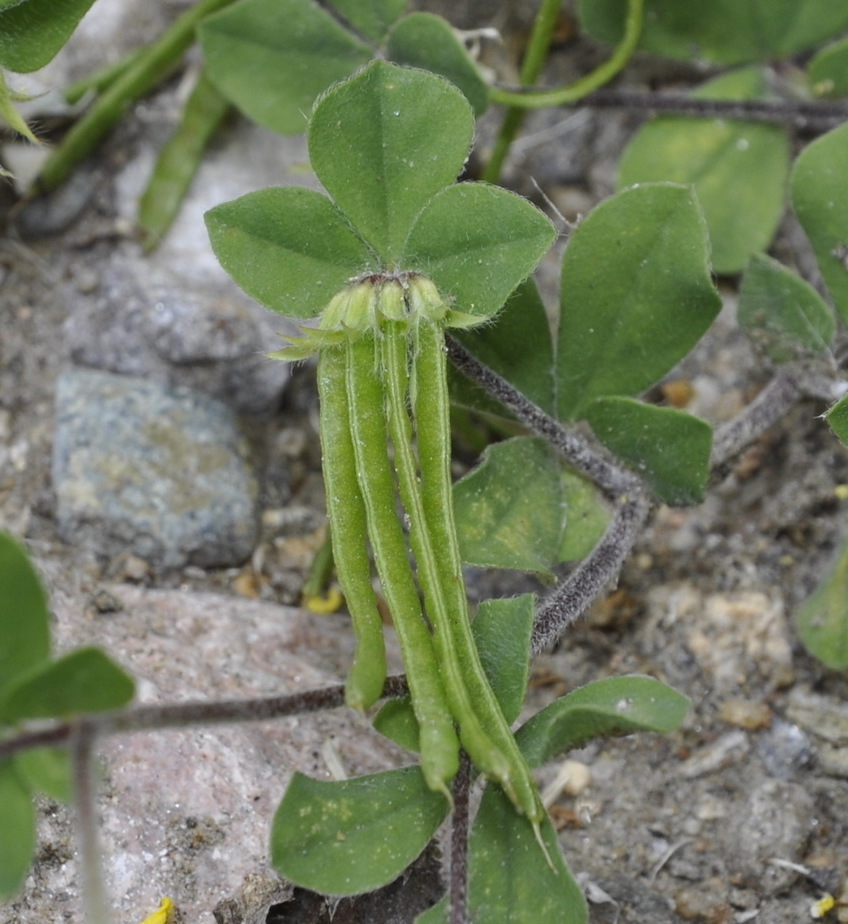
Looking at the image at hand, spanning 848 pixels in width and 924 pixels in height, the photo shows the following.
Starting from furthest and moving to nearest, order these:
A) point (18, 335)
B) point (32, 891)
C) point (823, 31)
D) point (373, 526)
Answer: point (18, 335), point (823, 31), point (32, 891), point (373, 526)

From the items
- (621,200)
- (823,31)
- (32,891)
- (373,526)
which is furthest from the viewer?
(823,31)

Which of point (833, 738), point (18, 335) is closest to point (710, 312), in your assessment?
point (833, 738)

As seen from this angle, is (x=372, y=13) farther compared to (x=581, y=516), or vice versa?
(x=372, y=13)

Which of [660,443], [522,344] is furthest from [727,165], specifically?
[660,443]

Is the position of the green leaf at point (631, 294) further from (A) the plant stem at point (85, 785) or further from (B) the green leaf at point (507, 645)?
(A) the plant stem at point (85, 785)

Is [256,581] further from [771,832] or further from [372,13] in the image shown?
[372,13]

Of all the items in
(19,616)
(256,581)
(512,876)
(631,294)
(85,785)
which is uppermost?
(631,294)

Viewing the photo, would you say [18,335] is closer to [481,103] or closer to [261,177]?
[261,177]

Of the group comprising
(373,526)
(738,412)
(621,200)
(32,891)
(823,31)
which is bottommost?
(32,891)
